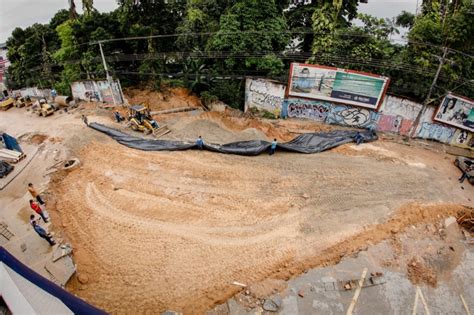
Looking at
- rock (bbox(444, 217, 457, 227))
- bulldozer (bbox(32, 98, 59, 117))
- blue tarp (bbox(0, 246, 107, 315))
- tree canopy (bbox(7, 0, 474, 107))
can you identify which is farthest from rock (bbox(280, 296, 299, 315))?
bulldozer (bbox(32, 98, 59, 117))

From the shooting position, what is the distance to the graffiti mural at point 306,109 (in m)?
22.2

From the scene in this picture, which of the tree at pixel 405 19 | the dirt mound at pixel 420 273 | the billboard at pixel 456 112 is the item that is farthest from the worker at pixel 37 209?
the tree at pixel 405 19

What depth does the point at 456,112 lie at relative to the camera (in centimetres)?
1878

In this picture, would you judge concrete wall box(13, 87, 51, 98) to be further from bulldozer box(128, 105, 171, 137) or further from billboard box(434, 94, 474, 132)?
billboard box(434, 94, 474, 132)

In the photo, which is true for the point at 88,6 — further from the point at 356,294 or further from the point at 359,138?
the point at 356,294

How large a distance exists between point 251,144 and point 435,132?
1380 cm

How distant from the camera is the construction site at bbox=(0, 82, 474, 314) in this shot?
972cm

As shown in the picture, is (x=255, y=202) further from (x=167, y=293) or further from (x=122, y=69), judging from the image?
(x=122, y=69)

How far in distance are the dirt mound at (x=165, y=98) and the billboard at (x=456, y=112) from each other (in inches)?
765

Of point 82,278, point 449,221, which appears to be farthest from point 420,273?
point 82,278

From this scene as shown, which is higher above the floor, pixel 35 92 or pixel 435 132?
pixel 435 132

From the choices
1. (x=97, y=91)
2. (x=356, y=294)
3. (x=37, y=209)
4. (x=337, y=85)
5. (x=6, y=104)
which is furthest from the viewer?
(x=6, y=104)

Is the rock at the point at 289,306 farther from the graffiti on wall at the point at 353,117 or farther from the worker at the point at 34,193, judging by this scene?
the graffiti on wall at the point at 353,117

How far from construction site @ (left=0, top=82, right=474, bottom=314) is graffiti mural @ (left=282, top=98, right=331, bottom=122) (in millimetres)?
4621
